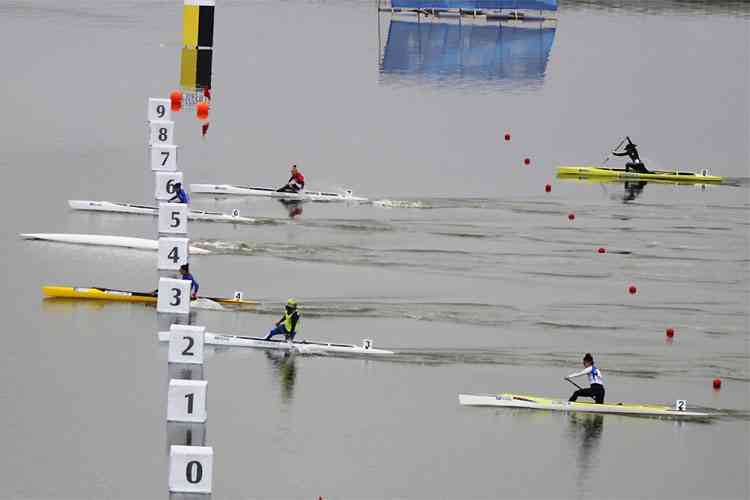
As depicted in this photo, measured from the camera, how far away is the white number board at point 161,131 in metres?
44.2

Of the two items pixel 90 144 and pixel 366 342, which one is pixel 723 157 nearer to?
pixel 90 144

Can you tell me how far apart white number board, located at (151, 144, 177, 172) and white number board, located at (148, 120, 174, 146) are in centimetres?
35

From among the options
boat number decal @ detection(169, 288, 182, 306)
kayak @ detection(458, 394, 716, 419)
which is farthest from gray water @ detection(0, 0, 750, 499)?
boat number decal @ detection(169, 288, 182, 306)

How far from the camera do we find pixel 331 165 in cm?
5200

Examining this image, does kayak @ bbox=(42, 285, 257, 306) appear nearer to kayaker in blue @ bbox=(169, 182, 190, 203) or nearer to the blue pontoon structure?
kayaker in blue @ bbox=(169, 182, 190, 203)

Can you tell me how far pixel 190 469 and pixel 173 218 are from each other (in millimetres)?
14680

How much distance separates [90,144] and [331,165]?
23.6ft

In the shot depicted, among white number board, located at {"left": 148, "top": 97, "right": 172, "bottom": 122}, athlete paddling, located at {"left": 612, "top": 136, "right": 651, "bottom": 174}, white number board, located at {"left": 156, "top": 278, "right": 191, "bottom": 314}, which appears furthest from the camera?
athlete paddling, located at {"left": 612, "top": 136, "right": 651, "bottom": 174}

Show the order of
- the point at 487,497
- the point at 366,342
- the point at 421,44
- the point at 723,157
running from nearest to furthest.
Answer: the point at 487,497
the point at 366,342
the point at 723,157
the point at 421,44

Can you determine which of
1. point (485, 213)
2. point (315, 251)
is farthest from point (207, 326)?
point (485, 213)

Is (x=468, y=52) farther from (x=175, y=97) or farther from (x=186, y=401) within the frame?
(x=186, y=401)

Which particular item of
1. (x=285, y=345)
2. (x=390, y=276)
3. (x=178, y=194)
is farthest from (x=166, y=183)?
(x=285, y=345)

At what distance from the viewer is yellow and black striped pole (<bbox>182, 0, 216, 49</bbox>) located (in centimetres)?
6675

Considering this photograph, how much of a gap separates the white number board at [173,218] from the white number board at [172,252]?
306 centimetres
